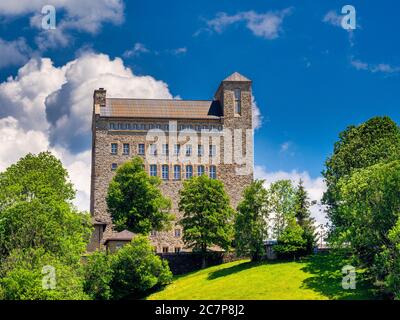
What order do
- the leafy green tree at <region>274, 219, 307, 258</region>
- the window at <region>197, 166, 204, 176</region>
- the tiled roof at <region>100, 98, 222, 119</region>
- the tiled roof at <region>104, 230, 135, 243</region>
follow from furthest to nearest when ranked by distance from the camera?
the tiled roof at <region>100, 98, 222, 119</region> → the window at <region>197, 166, 204, 176</region> → the tiled roof at <region>104, 230, 135, 243</region> → the leafy green tree at <region>274, 219, 307, 258</region>

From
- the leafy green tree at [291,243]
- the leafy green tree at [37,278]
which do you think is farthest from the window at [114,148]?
the leafy green tree at [37,278]

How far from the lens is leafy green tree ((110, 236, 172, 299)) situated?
2603 inches

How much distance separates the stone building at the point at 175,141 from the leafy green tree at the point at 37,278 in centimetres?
3236

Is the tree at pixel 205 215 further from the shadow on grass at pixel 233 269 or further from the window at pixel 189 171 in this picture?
the window at pixel 189 171

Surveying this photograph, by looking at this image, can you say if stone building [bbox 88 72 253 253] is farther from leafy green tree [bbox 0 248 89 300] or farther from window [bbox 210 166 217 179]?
leafy green tree [bbox 0 248 89 300]

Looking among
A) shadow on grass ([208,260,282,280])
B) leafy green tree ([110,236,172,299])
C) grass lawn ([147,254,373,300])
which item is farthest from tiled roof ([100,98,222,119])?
leafy green tree ([110,236,172,299])

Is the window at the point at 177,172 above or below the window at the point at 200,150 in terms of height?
below

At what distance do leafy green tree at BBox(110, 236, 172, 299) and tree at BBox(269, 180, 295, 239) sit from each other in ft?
37.2

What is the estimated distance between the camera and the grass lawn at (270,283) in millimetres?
58500

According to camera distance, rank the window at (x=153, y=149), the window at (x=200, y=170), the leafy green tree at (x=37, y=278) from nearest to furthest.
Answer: the leafy green tree at (x=37, y=278) < the window at (x=153, y=149) < the window at (x=200, y=170)

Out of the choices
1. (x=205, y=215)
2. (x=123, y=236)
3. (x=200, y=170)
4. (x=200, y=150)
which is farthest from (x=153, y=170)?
(x=123, y=236)
